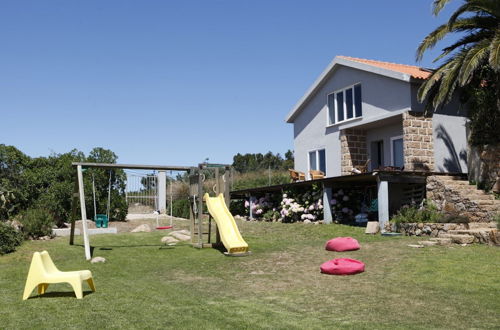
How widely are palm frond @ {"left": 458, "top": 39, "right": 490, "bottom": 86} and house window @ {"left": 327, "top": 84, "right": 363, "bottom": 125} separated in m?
7.04

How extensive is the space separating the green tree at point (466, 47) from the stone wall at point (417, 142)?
4.19ft

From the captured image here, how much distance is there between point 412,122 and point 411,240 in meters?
7.06

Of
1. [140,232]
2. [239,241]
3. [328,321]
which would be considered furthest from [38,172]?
[328,321]

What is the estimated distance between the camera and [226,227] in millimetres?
13906

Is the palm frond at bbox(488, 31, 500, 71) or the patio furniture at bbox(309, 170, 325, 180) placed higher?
the palm frond at bbox(488, 31, 500, 71)

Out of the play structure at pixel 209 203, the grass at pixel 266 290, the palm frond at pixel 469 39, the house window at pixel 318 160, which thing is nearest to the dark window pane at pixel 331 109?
the house window at pixel 318 160

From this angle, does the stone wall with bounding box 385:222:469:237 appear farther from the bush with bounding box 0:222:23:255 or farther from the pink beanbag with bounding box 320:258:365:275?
the bush with bounding box 0:222:23:255

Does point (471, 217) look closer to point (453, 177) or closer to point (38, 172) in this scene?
point (453, 177)

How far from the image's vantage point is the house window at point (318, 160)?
84.4 feet

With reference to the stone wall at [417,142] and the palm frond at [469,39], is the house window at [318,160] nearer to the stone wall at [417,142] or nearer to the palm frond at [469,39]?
the stone wall at [417,142]

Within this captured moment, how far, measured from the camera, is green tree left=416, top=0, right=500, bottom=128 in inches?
649

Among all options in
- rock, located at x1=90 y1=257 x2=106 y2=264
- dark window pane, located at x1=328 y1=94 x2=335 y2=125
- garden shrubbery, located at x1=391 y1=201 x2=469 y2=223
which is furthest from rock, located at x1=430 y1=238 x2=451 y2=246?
dark window pane, located at x1=328 y1=94 x2=335 y2=125

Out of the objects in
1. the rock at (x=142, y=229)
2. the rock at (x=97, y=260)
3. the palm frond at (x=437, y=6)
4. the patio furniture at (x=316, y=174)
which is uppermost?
the palm frond at (x=437, y=6)

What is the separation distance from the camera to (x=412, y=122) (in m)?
20.1
